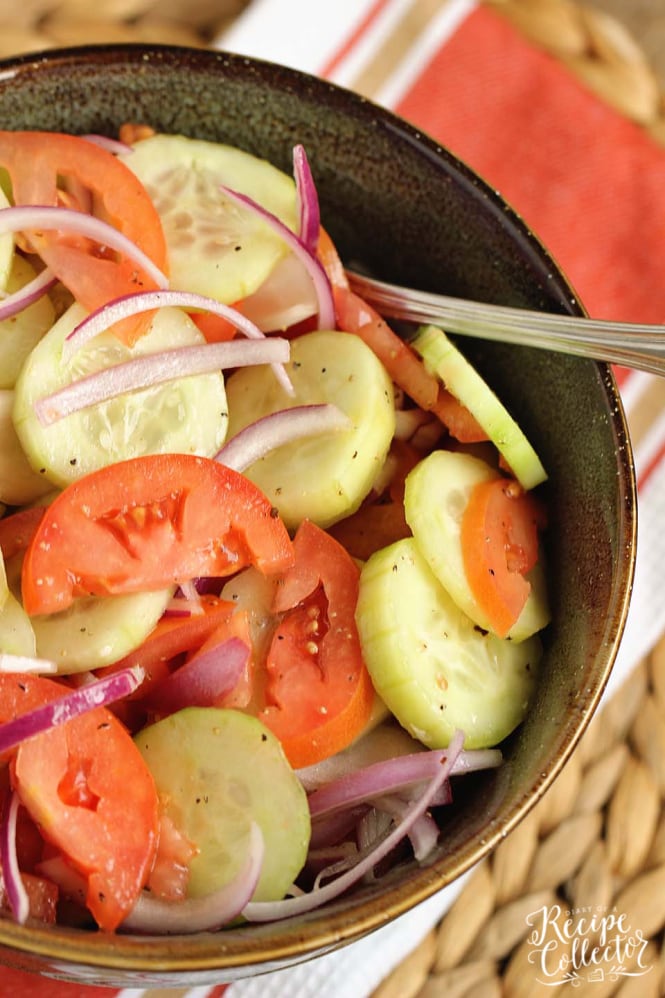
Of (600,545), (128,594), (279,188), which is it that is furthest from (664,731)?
(279,188)

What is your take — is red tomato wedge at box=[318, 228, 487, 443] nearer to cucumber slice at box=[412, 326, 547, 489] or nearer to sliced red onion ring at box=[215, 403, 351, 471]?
cucumber slice at box=[412, 326, 547, 489]

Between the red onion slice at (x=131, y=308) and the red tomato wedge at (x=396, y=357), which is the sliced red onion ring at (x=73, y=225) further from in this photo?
the red tomato wedge at (x=396, y=357)

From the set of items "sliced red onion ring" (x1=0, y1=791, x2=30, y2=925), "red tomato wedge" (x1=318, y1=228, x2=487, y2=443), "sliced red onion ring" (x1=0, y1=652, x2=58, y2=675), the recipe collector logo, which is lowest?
the recipe collector logo

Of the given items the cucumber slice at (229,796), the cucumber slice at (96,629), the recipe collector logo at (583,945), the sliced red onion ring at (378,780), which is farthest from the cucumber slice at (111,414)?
the recipe collector logo at (583,945)

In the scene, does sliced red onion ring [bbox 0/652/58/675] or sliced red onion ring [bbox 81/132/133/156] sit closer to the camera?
sliced red onion ring [bbox 0/652/58/675]

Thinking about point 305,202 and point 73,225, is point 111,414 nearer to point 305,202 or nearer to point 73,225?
point 73,225

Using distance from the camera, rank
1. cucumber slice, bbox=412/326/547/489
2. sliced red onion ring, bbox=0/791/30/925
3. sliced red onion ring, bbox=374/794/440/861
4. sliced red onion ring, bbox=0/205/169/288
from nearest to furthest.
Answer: sliced red onion ring, bbox=0/791/30/925
sliced red onion ring, bbox=374/794/440/861
sliced red onion ring, bbox=0/205/169/288
cucumber slice, bbox=412/326/547/489

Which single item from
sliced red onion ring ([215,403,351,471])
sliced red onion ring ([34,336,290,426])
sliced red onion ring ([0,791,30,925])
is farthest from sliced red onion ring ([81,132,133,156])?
sliced red onion ring ([0,791,30,925])
